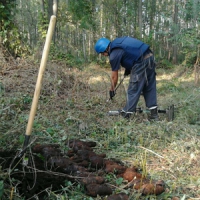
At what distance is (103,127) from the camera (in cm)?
394

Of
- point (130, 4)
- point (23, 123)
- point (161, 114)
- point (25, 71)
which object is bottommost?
point (161, 114)

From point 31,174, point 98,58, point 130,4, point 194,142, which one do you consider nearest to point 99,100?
point 194,142

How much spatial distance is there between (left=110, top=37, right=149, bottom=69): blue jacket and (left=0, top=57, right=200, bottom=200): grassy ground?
1012 millimetres

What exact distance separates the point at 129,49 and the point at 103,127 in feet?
4.81

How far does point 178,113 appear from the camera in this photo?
500 centimetres

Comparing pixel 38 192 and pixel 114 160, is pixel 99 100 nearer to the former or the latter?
pixel 114 160

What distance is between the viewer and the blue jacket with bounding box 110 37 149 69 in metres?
4.45

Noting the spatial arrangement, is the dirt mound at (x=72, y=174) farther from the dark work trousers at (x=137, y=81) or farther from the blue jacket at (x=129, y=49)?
the blue jacket at (x=129, y=49)

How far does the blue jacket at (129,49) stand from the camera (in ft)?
14.6

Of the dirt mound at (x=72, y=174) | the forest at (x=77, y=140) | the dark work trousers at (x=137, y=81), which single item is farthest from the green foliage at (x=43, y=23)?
the dirt mound at (x=72, y=174)

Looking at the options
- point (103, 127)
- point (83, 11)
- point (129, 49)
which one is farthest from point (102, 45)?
point (83, 11)

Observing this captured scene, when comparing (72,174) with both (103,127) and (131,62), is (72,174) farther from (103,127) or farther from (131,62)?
(131,62)

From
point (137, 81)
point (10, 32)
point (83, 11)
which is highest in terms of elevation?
point (83, 11)

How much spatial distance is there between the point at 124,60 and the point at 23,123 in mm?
2073
